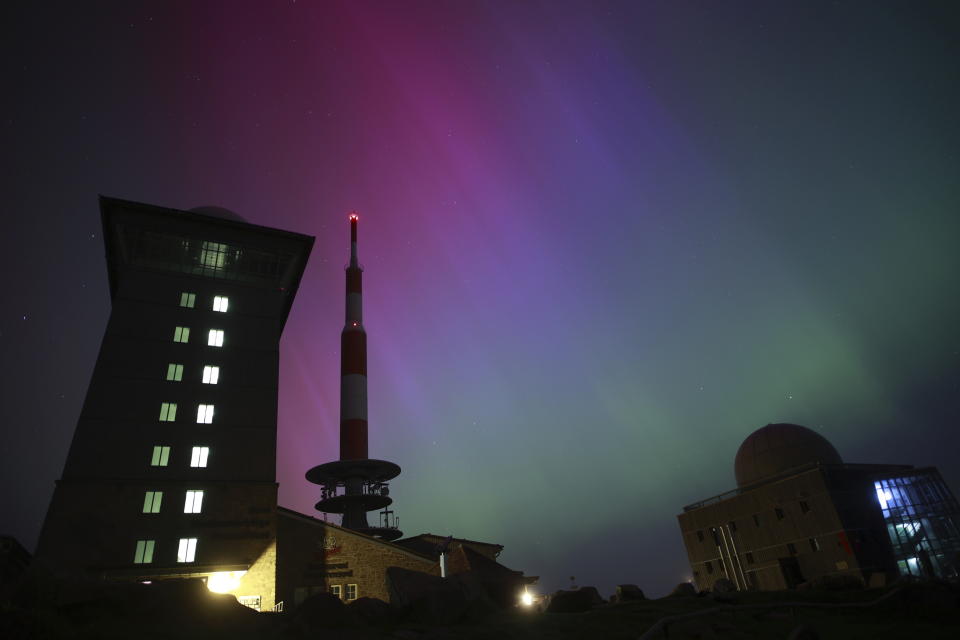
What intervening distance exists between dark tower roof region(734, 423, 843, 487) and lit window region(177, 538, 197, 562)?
143 feet

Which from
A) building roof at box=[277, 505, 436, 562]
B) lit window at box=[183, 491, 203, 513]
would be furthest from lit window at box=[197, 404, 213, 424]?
building roof at box=[277, 505, 436, 562]

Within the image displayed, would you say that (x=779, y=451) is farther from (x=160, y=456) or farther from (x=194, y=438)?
(x=160, y=456)

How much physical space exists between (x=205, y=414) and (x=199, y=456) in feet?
9.68

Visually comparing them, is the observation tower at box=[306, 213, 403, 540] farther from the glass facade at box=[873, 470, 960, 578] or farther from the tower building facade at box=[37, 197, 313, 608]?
the glass facade at box=[873, 470, 960, 578]

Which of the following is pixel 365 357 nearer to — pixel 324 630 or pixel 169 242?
pixel 169 242

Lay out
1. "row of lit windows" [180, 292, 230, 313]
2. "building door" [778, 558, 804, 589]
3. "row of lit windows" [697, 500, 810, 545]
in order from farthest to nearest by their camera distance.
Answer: "row of lit windows" [697, 500, 810, 545]
"building door" [778, 558, 804, 589]
"row of lit windows" [180, 292, 230, 313]

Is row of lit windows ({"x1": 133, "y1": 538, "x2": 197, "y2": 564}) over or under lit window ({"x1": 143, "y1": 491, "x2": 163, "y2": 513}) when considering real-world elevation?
under

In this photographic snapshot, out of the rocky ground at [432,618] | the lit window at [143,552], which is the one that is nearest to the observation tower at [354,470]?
the lit window at [143,552]

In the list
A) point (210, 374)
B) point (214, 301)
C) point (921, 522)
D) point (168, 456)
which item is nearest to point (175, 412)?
point (168, 456)

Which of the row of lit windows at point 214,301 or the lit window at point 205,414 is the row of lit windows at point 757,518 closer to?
the lit window at point 205,414

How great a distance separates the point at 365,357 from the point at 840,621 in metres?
43.7

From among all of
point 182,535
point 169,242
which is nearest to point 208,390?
point 182,535

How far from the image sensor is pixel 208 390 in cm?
3844

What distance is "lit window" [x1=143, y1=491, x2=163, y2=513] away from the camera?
109 ft
